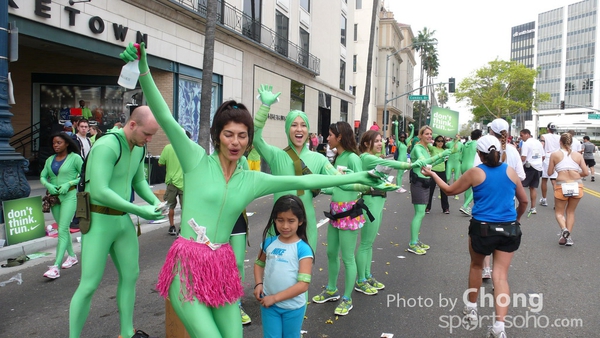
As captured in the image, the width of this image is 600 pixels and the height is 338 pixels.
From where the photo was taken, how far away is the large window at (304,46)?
28078mm

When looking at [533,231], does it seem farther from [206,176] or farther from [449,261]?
[206,176]

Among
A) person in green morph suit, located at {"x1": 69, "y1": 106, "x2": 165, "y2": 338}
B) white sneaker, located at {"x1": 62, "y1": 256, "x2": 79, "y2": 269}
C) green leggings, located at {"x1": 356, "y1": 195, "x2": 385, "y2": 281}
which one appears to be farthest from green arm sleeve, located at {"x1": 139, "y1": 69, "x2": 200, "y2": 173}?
white sneaker, located at {"x1": 62, "y1": 256, "x2": 79, "y2": 269}

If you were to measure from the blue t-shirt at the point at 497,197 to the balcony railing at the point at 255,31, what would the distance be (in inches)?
539

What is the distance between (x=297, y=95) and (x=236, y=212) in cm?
2586

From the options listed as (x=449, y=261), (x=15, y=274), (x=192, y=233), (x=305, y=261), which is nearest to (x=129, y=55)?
(x=192, y=233)

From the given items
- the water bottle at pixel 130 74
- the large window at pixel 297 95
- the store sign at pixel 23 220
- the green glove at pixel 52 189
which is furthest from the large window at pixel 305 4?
the water bottle at pixel 130 74

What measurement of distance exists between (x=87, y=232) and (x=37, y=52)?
605 inches

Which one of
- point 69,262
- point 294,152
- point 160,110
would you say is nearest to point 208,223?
point 160,110

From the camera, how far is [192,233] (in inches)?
100

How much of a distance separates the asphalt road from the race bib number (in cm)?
96

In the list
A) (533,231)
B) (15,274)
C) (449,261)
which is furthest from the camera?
(533,231)

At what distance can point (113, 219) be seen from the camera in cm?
358

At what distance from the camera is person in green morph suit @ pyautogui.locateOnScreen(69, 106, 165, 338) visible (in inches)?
134

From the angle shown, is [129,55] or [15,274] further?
[15,274]
